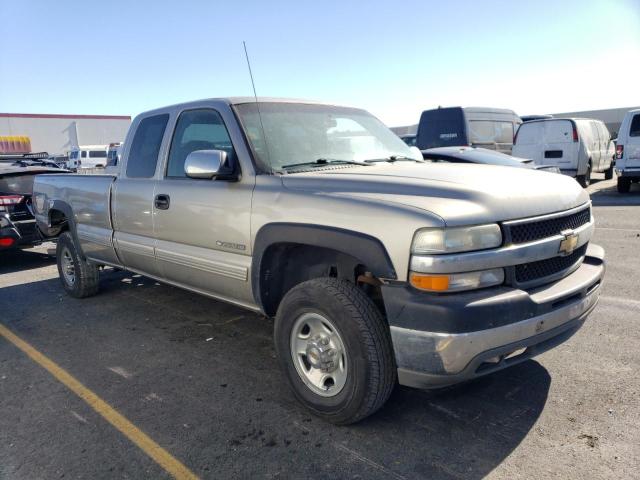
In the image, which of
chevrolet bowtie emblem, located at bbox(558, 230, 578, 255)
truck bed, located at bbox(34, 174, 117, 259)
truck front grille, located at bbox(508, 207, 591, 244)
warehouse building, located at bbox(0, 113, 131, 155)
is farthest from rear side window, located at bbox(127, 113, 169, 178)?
warehouse building, located at bbox(0, 113, 131, 155)

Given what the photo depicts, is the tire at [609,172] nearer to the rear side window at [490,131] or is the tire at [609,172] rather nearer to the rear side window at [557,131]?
the rear side window at [490,131]

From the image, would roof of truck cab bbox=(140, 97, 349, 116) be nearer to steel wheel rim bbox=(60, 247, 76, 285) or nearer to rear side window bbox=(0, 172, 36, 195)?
steel wheel rim bbox=(60, 247, 76, 285)

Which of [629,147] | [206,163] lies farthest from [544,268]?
[629,147]

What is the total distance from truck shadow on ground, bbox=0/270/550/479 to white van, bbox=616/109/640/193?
10746mm

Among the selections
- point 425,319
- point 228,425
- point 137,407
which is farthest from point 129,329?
point 425,319

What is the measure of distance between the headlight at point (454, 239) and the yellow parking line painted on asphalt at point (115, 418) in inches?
64.3

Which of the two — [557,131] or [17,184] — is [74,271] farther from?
[557,131]

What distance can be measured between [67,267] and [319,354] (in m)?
4.33

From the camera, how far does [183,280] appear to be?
13.9 ft

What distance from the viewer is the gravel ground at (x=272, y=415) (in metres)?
2.65

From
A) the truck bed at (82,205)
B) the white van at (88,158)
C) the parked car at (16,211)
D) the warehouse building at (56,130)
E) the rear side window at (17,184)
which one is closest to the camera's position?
the truck bed at (82,205)

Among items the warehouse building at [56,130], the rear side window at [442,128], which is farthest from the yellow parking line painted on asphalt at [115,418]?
the warehouse building at [56,130]

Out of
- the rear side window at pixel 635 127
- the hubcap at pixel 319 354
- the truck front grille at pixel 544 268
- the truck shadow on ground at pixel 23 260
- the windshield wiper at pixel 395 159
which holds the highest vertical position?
the rear side window at pixel 635 127

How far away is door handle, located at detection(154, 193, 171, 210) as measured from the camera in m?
4.18
